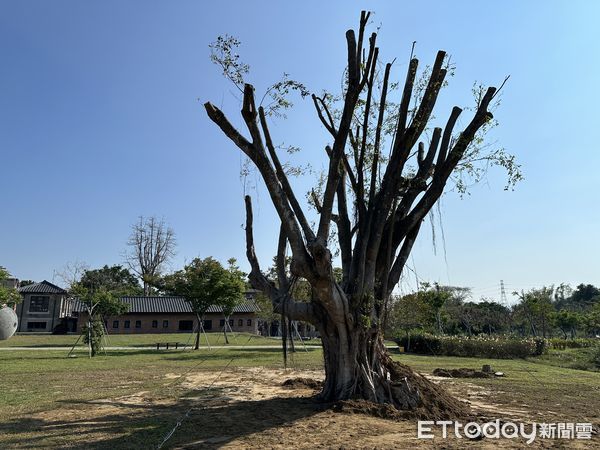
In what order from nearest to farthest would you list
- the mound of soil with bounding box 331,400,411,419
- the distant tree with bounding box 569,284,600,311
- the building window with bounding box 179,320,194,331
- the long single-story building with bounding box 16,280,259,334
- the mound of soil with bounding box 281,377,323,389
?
1. the mound of soil with bounding box 331,400,411,419
2. the mound of soil with bounding box 281,377,323,389
3. the long single-story building with bounding box 16,280,259,334
4. the building window with bounding box 179,320,194,331
5. the distant tree with bounding box 569,284,600,311

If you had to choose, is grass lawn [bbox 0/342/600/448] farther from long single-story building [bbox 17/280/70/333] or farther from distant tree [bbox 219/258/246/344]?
long single-story building [bbox 17/280/70/333]

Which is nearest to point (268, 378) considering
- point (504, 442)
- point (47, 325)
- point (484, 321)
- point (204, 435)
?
point (204, 435)

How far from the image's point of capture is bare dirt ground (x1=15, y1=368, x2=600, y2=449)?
6.15 m

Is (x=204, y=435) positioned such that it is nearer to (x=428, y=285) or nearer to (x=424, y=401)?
(x=424, y=401)

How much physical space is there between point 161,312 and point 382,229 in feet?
139

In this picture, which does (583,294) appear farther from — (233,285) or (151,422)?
(151,422)

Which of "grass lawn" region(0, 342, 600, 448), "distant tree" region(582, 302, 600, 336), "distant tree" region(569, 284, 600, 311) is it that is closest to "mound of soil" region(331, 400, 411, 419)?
"grass lawn" region(0, 342, 600, 448)

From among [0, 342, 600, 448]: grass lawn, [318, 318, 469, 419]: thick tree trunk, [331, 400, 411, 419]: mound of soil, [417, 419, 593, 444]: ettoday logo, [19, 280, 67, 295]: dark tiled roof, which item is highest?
[19, 280, 67, 295]: dark tiled roof

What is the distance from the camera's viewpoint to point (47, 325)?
157 feet

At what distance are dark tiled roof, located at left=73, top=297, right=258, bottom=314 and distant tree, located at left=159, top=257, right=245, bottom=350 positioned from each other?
19.8 meters

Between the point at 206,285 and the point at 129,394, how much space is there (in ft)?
52.5

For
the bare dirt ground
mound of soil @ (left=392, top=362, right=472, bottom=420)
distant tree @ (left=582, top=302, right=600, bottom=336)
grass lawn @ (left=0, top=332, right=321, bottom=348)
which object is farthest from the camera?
distant tree @ (left=582, top=302, right=600, bottom=336)

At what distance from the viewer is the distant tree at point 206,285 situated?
26.4 meters

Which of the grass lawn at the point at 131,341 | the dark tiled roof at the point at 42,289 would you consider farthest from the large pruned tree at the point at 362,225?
the dark tiled roof at the point at 42,289
